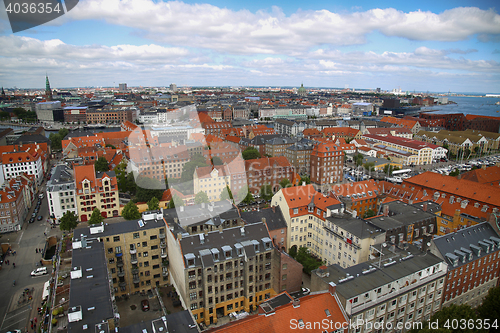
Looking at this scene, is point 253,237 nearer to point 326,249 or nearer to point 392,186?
point 326,249

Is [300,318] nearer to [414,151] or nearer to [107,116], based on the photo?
[414,151]

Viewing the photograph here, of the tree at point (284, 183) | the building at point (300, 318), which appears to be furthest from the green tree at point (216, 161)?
the building at point (300, 318)

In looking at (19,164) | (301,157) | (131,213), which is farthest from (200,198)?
Result: (19,164)

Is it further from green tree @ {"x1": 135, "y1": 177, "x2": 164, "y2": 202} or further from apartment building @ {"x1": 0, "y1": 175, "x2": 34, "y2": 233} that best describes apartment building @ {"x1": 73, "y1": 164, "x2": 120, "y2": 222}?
apartment building @ {"x1": 0, "y1": 175, "x2": 34, "y2": 233}

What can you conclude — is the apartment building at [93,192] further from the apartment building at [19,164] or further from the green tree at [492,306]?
the green tree at [492,306]

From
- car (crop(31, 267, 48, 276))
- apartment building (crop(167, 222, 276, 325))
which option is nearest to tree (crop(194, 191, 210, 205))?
apartment building (crop(167, 222, 276, 325))

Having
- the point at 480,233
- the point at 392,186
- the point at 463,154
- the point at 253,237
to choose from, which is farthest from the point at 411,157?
the point at 253,237
